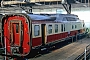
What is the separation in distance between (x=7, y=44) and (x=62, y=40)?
22.9 feet

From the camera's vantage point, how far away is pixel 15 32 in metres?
14.8

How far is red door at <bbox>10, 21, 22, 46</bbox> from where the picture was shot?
14.6 metres

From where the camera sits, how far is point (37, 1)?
144ft

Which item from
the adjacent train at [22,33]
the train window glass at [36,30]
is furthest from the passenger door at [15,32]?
the train window glass at [36,30]

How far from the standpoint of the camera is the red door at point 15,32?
47.9 ft

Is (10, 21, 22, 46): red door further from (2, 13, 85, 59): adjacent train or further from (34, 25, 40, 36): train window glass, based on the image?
(34, 25, 40, 36): train window glass

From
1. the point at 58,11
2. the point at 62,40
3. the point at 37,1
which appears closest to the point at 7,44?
the point at 62,40

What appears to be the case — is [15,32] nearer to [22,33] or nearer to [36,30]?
[22,33]

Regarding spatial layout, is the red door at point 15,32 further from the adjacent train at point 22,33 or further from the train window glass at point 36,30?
the train window glass at point 36,30

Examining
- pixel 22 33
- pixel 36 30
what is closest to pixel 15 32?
pixel 22 33

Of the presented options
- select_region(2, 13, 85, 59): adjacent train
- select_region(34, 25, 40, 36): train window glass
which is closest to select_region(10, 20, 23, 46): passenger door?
select_region(2, 13, 85, 59): adjacent train

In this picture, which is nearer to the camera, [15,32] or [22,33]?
[22,33]

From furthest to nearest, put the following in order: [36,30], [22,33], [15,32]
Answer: [36,30], [15,32], [22,33]

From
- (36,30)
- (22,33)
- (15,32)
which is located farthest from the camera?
(36,30)
